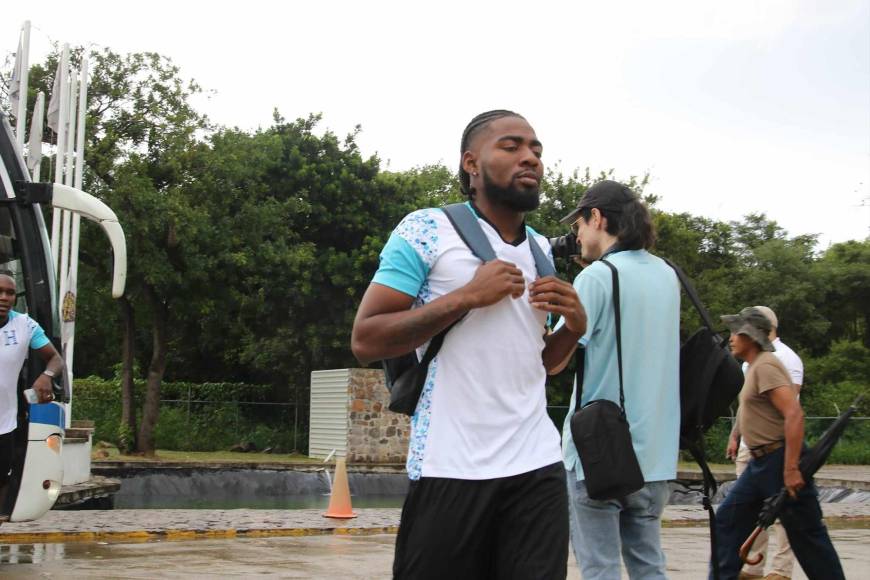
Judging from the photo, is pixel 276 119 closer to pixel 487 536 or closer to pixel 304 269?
pixel 304 269

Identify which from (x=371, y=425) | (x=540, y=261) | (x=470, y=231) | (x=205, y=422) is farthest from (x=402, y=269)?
(x=205, y=422)

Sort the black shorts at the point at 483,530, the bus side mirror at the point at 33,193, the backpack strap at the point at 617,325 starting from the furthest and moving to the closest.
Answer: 1. the bus side mirror at the point at 33,193
2. the backpack strap at the point at 617,325
3. the black shorts at the point at 483,530

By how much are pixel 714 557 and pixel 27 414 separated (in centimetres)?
526

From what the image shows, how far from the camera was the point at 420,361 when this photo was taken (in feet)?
10.8

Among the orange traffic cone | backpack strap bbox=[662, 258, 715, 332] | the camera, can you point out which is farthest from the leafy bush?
the camera

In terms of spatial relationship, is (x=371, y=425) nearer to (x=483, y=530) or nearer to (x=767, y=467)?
(x=767, y=467)

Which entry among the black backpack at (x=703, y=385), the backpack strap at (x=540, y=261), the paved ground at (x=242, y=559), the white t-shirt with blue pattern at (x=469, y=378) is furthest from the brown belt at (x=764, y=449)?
the white t-shirt with blue pattern at (x=469, y=378)

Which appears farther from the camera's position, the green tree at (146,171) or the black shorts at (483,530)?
the green tree at (146,171)

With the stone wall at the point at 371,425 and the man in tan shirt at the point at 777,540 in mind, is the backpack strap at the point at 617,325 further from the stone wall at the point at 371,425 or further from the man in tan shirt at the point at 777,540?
the stone wall at the point at 371,425

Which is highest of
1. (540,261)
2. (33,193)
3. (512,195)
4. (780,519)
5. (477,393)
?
(33,193)

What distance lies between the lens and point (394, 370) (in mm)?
3307

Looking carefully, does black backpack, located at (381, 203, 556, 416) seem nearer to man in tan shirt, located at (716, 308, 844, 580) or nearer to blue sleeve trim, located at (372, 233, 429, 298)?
blue sleeve trim, located at (372, 233, 429, 298)

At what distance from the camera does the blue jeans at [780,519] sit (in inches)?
247

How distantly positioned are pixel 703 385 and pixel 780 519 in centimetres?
218
